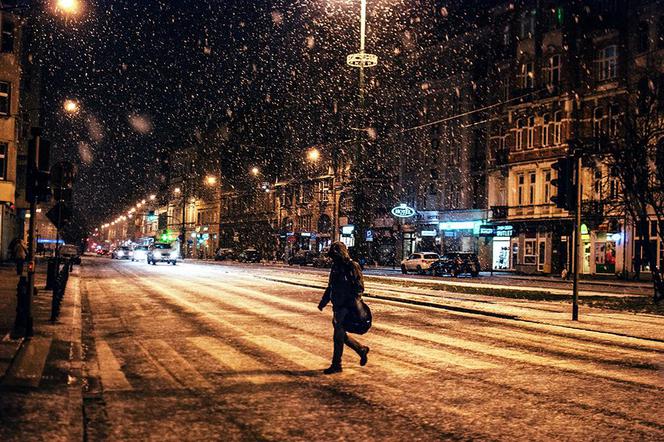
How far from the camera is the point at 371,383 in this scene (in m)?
7.95

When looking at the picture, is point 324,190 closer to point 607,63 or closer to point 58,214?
point 607,63

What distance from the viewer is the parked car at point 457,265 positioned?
4547 cm

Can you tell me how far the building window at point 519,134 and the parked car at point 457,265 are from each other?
1045cm

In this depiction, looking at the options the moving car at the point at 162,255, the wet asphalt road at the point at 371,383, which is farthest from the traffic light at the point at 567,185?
the moving car at the point at 162,255

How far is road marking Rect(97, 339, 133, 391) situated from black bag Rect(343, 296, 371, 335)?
2.76 meters

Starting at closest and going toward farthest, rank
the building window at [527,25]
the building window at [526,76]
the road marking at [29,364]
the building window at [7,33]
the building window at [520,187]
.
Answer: the road marking at [29,364]
the building window at [7,33]
the building window at [526,76]
the building window at [527,25]
the building window at [520,187]

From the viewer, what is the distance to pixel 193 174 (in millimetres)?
115000

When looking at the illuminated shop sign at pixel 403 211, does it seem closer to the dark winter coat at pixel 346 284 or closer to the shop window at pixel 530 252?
the shop window at pixel 530 252

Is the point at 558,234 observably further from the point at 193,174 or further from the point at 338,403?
the point at 193,174

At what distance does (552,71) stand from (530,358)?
42905 millimetres

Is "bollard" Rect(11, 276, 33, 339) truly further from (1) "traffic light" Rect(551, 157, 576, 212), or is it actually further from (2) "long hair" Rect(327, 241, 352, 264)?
(1) "traffic light" Rect(551, 157, 576, 212)

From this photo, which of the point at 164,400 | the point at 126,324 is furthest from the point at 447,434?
the point at 126,324

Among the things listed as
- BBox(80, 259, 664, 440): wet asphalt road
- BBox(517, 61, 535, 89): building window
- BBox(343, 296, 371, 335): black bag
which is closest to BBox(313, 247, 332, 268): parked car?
BBox(517, 61, 535, 89): building window

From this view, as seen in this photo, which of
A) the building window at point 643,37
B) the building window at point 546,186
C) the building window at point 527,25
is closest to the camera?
the building window at point 643,37
